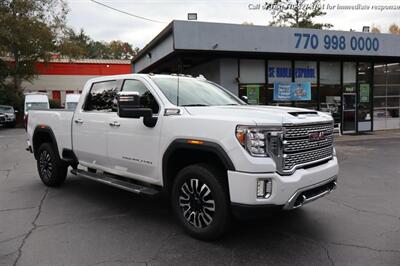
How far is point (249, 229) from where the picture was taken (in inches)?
203

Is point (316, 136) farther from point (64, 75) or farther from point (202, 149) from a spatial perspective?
point (64, 75)

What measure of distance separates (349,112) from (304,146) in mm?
16014

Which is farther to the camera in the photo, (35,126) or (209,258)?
(35,126)

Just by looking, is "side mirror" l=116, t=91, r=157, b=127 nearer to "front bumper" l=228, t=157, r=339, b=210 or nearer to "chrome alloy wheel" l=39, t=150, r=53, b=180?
"front bumper" l=228, t=157, r=339, b=210

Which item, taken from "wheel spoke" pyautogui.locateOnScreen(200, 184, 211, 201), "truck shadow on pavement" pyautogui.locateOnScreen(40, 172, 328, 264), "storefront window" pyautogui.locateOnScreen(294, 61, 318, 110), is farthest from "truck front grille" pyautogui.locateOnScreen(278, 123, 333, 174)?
"storefront window" pyautogui.locateOnScreen(294, 61, 318, 110)

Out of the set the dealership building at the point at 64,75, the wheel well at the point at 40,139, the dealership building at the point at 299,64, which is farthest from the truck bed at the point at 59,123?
the dealership building at the point at 64,75

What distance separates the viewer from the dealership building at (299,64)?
15130 mm

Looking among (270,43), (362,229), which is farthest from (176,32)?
(362,229)

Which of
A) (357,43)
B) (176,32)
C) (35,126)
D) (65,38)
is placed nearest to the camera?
(35,126)

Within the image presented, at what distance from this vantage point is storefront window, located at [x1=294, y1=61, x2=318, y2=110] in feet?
59.4

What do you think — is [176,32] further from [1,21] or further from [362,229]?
[1,21]

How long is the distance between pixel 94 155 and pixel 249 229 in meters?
2.73

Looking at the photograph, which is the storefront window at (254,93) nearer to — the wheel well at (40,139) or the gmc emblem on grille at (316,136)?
the wheel well at (40,139)

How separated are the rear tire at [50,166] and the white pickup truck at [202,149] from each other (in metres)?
0.95
